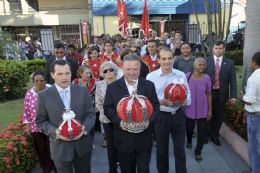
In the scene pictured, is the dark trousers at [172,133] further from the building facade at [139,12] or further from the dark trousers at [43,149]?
the building facade at [139,12]

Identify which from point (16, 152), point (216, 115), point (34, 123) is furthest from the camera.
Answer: point (216, 115)

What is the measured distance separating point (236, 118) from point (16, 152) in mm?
3902

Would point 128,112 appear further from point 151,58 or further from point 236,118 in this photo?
point 151,58

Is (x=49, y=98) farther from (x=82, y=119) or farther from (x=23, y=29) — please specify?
(x=23, y=29)

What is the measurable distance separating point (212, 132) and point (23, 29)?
2611 cm

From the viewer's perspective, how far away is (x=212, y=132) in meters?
6.28

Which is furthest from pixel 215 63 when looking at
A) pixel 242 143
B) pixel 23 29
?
pixel 23 29

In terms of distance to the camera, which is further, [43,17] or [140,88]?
[43,17]

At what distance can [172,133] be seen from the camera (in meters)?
4.56

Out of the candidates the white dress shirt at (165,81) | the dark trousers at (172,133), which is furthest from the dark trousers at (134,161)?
the white dress shirt at (165,81)

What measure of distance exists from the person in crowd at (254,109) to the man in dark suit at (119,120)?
124 centimetres

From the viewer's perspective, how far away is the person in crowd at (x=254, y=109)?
4043mm

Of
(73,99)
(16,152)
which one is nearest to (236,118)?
(73,99)

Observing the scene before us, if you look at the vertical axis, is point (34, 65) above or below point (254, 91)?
below
